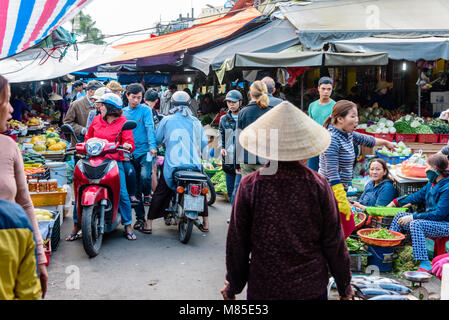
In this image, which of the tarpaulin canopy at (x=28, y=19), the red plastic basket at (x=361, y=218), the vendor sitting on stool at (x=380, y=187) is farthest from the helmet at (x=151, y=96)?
the red plastic basket at (x=361, y=218)

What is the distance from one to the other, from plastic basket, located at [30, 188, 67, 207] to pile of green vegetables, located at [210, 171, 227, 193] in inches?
134

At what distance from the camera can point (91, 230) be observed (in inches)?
227

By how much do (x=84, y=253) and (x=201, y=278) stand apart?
1690mm

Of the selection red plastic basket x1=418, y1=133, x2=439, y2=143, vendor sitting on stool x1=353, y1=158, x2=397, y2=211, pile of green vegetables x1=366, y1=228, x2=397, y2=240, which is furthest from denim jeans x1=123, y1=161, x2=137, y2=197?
red plastic basket x1=418, y1=133, x2=439, y2=143

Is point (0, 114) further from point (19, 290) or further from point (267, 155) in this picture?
point (267, 155)

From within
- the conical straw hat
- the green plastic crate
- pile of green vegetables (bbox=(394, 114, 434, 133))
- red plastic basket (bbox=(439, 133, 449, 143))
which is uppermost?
the conical straw hat

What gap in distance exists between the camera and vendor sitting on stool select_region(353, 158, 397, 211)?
22.4 ft

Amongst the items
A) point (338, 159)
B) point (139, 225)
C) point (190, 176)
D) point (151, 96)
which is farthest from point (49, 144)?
point (338, 159)

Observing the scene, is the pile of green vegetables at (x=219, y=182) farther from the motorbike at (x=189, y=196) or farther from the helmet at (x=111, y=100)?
the helmet at (x=111, y=100)

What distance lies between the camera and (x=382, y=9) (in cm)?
1323

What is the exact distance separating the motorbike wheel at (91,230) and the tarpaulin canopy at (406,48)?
21.7 ft

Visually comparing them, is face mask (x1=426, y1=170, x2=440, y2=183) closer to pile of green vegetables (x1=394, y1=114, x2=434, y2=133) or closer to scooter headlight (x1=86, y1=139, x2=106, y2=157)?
scooter headlight (x1=86, y1=139, x2=106, y2=157)

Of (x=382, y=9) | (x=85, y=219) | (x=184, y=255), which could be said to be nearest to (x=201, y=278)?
(x=184, y=255)

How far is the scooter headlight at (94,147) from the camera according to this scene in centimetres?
593
